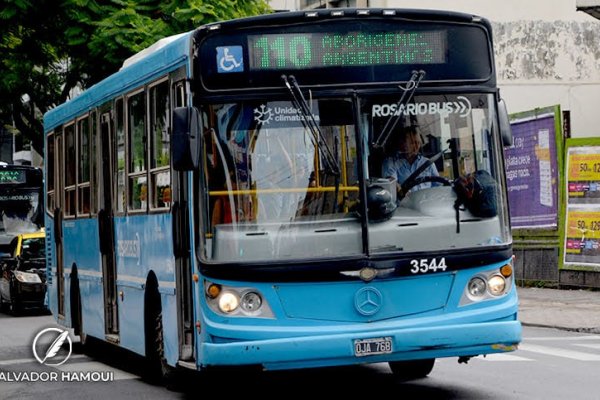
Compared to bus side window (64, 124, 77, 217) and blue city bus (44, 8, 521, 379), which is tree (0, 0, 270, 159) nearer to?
bus side window (64, 124, 77, 217)

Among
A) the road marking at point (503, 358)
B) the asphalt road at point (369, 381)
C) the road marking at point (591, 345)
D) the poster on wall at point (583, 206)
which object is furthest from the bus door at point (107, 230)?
the poster on wall at point (583, 206)

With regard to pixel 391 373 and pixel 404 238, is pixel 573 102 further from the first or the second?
pixel 404 238

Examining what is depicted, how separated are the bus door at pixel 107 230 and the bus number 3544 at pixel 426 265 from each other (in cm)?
466

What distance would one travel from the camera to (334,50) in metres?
10.5

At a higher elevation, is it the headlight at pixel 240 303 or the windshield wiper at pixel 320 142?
the windshield wiper at pixel 320 142

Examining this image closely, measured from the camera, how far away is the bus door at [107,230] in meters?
14.2

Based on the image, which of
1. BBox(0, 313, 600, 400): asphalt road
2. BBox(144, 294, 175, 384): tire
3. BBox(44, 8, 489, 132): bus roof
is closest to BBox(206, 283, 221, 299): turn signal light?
BBox(0, 313, 600, 400): asphalt road

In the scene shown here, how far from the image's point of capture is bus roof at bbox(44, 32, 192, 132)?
1113 centimetres

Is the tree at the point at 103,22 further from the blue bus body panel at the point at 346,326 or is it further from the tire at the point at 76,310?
the blue bus body panel at the point at 346,326

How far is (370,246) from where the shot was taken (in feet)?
33.3

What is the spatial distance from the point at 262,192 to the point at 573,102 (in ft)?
112

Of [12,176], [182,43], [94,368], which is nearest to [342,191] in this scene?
[182,43]

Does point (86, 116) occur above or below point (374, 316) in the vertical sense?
above

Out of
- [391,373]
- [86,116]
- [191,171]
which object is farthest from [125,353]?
[191,171]
